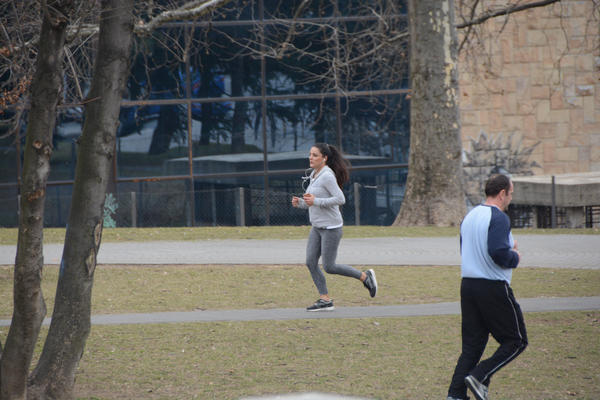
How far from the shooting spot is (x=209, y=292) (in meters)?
10.3

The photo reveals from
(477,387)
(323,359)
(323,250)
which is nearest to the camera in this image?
(477,387)

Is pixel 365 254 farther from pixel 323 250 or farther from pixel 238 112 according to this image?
pixel 238 112

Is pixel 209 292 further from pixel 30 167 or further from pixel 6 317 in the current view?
pixel 30 167

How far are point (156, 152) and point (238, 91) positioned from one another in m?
2.85

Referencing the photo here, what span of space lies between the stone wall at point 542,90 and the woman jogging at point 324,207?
1655 centimetres

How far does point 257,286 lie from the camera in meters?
10.7

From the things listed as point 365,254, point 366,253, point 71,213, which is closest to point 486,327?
point 71,213

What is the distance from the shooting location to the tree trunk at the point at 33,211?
5008 millimetres

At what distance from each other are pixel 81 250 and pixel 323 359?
2348mm

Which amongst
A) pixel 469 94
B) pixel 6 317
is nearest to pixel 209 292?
pixel 6 317

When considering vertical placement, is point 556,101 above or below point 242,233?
above

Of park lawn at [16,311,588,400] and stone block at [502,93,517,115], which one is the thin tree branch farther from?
park lawn at [16,311,588,400]

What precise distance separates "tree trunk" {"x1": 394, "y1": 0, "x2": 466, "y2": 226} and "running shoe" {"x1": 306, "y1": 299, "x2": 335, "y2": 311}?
909 cm

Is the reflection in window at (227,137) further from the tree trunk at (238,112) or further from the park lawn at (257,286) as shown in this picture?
the park lawn at (257,286)
